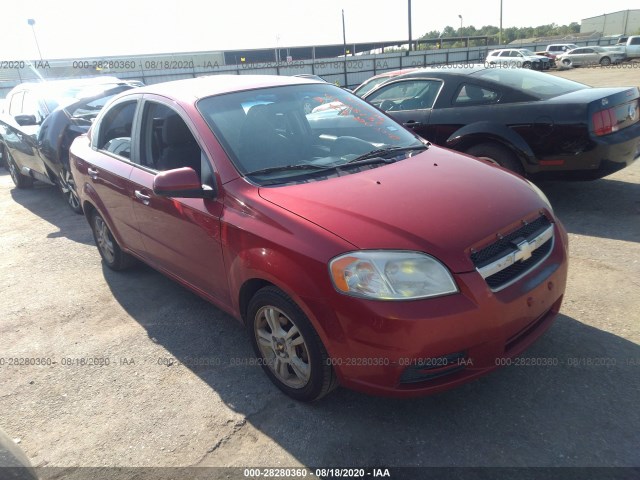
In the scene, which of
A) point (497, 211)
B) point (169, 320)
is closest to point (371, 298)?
point (497, 211)

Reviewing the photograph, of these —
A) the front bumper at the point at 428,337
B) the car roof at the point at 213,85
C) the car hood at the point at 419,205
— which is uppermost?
the car roof at the point at 213,85

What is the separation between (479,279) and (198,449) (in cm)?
168

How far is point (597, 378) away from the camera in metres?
2.71

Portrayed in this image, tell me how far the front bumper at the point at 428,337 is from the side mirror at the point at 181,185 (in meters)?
1.10

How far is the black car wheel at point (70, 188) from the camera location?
6712mm

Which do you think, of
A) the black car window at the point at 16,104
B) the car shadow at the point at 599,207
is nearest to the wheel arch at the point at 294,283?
the car shadow at the point at 599,207

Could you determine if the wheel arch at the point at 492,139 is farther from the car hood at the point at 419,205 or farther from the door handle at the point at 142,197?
the door handle at the point at 142,197

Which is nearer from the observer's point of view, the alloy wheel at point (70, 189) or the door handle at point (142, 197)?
the door handle at point (142, 197)

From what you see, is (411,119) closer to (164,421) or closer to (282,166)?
(282,166)

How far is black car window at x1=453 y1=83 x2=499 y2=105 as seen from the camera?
215 inches

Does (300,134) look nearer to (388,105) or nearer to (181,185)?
(181,185)

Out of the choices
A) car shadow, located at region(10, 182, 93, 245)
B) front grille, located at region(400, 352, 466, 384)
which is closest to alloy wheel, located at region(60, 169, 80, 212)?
car shadow, located at region(10, 182, 93, 245)

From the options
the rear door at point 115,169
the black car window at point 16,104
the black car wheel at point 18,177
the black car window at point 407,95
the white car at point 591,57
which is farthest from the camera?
the white car at point 591,57

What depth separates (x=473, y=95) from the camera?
561 centimetres
